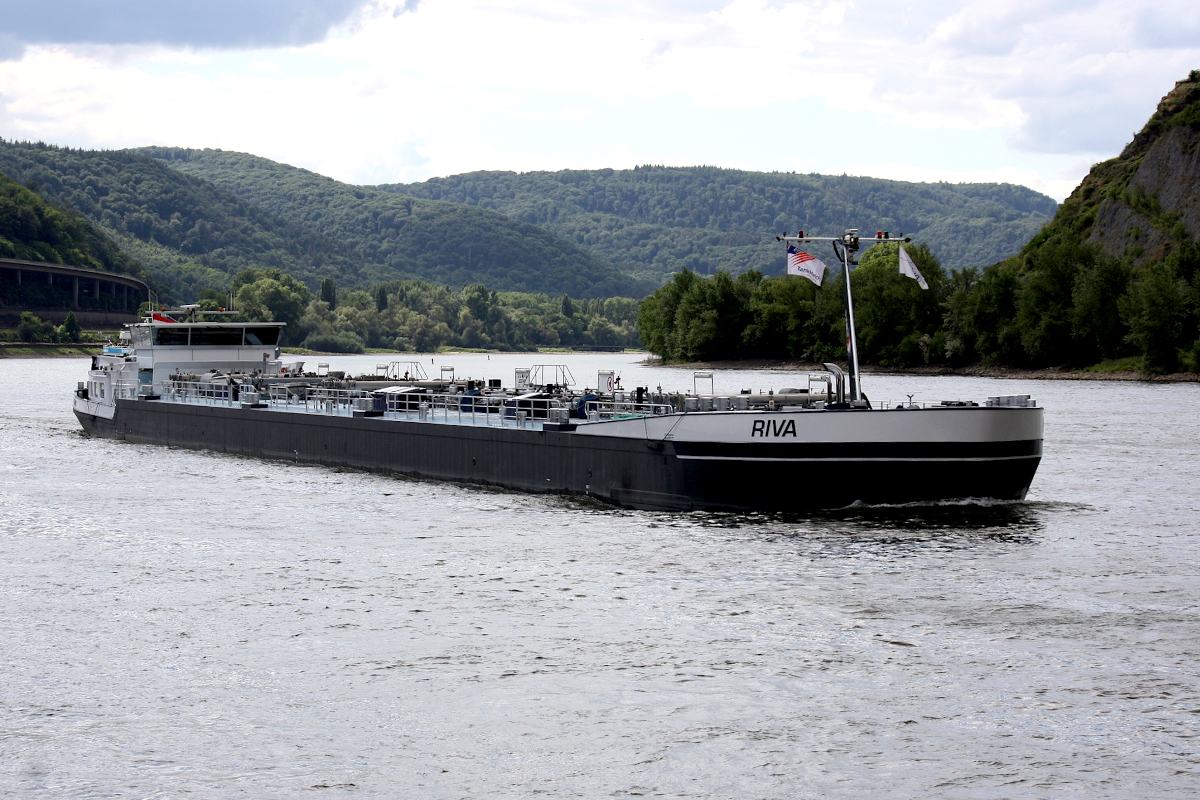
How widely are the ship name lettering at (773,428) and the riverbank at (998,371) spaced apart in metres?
86.4

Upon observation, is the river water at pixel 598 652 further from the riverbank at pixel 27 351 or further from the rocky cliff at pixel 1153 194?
the riverbank at pixel 27 351

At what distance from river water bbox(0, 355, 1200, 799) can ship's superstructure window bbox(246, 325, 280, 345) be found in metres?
27.0

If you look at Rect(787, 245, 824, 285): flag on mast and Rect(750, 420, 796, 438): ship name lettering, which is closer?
Rect(750, 420, 796, 438): ship name lettering

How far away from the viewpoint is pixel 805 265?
29797mm

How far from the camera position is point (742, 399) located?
117 ft

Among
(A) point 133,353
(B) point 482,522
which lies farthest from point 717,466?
(A) point 133,353

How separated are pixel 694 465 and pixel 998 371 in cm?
9982

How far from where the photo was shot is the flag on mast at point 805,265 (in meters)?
29.6

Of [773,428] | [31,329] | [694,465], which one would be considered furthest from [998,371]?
[31,329]

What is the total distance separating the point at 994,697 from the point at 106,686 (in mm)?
13577

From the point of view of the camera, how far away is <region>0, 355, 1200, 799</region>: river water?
605 inches

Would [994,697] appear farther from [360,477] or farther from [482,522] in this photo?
[360,477]

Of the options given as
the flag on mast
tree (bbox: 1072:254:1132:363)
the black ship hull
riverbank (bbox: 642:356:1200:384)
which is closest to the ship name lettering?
the black ship hull

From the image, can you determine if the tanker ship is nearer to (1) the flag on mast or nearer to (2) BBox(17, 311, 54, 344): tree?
(1) the flag on mast
